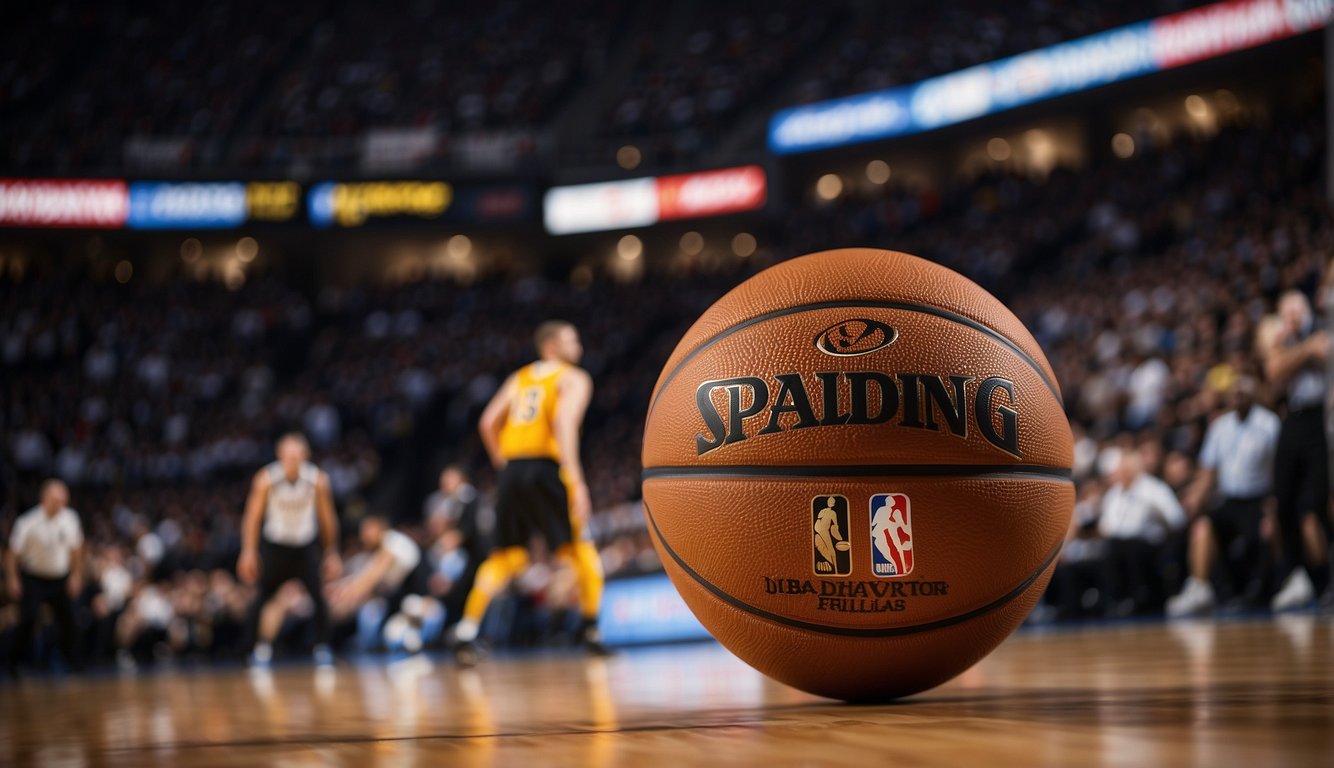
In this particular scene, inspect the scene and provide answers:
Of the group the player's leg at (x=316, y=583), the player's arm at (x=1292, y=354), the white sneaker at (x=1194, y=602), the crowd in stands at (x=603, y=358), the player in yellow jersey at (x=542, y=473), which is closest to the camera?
the player in yellow jersey at (x=542, y=473)

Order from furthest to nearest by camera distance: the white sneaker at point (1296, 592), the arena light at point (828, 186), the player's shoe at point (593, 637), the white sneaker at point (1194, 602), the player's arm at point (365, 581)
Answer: the arena light at point (828, 186)
the player's arm at point (365, 581)
the white sneaker at point (1194, 602)
the white sneaker at point (1296, 592)
the player's shoe at point (593, 637)

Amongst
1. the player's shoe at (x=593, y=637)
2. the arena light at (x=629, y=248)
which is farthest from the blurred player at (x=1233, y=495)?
the arena light at (x=629, y=248)

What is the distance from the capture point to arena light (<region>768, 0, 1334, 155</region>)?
15644mm

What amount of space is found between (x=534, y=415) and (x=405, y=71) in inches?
881

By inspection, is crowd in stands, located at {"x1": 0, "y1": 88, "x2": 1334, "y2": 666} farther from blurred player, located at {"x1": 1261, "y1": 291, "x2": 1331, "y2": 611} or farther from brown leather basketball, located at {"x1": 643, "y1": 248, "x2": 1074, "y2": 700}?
brown leather basketball, located at {"x1": 643, "y1": 248, "x2": 1074, "y2": 700}

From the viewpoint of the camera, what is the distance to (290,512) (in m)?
7.99

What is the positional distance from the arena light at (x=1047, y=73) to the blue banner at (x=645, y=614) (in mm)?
9157

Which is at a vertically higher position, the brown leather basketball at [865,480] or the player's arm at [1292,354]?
the player's arm at [1292,354]

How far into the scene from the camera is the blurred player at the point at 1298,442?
7215 mm

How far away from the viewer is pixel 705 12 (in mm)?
27766

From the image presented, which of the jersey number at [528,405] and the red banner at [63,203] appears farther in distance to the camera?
the red banner at [63,203]

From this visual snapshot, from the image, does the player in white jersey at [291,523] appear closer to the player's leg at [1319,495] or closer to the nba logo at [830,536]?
Answer: the player's leg at [1319,495]

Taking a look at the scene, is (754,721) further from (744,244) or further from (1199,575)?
(744,244)

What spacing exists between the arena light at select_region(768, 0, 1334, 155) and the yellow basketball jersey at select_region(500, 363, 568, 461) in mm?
10722
